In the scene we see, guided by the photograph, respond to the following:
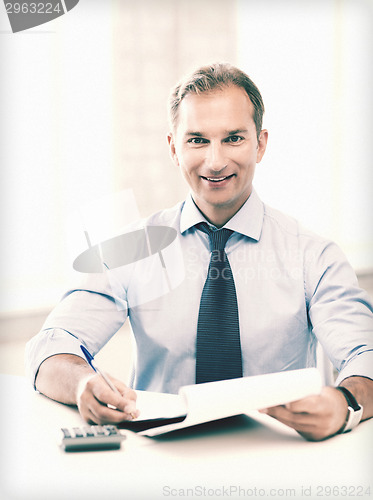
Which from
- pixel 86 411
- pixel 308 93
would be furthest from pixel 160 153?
pixel 86 411

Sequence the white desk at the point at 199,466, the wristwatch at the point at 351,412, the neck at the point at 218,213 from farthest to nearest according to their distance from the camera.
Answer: the neck at the point at 218,213 → the wristwatch at the point at 351,412 → the white desk at the point at 199,466

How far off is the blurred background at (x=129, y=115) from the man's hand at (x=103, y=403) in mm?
984

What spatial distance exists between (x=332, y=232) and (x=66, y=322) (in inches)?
101

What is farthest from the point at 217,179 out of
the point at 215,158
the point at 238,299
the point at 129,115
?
the point at 129,115

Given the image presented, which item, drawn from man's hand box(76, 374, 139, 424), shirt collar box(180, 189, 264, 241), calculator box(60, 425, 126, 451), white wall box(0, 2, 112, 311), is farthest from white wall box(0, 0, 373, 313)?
calculator box(60, 425, 126, 451)

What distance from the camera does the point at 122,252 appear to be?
5.05ft

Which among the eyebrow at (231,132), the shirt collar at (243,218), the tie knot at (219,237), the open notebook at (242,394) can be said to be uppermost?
the eyebrow at (231,132)

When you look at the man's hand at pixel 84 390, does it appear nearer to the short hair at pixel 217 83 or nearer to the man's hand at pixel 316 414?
the man's hand at pixel 316 414

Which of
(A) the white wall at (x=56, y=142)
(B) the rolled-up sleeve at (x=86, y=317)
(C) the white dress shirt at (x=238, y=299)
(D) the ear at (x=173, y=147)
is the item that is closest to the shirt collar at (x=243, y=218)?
(C) the white dress shirt at (x=238, y=299)

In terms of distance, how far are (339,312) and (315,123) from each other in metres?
2.49

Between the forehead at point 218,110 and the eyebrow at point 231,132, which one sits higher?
the forehead at point 218,110

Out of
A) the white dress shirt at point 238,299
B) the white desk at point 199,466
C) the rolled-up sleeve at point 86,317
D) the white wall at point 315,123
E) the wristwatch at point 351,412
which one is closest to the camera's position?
the white desk at point 199,466

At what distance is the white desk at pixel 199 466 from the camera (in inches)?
30.7

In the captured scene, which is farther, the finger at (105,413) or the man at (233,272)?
the man at (233,272)
